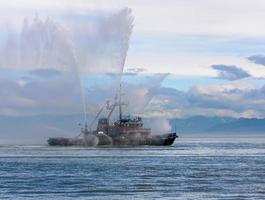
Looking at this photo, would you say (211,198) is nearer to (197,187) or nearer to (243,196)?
(243,196)

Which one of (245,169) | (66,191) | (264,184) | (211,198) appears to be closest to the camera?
(211,198)

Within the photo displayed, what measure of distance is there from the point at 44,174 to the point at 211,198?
3562 cm

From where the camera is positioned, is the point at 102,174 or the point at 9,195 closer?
the point at 9,195

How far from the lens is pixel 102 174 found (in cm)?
9688

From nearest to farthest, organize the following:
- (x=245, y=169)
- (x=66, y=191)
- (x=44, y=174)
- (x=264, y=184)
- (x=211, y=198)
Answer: (x=211, y=198) → (x=66, y=191) → (x=264, y=184) → (x=44, y=174) → (x=245, y=169)

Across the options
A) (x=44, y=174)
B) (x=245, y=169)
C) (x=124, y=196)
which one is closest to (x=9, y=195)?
(x=124, y=196)

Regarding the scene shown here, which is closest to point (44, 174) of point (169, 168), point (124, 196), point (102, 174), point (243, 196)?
point (102, 174)

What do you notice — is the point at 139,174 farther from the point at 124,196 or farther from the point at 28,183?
the point at 124,196

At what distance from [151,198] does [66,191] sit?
34.7ft

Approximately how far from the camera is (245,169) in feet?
355

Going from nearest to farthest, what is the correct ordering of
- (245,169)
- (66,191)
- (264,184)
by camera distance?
(66,191) < (264,184) < (245,169)

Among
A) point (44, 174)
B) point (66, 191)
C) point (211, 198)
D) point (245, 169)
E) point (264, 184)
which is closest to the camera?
point (211, 198)

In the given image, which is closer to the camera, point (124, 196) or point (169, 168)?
point (124, 196)

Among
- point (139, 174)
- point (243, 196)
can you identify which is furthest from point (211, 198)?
point (139, 174)
